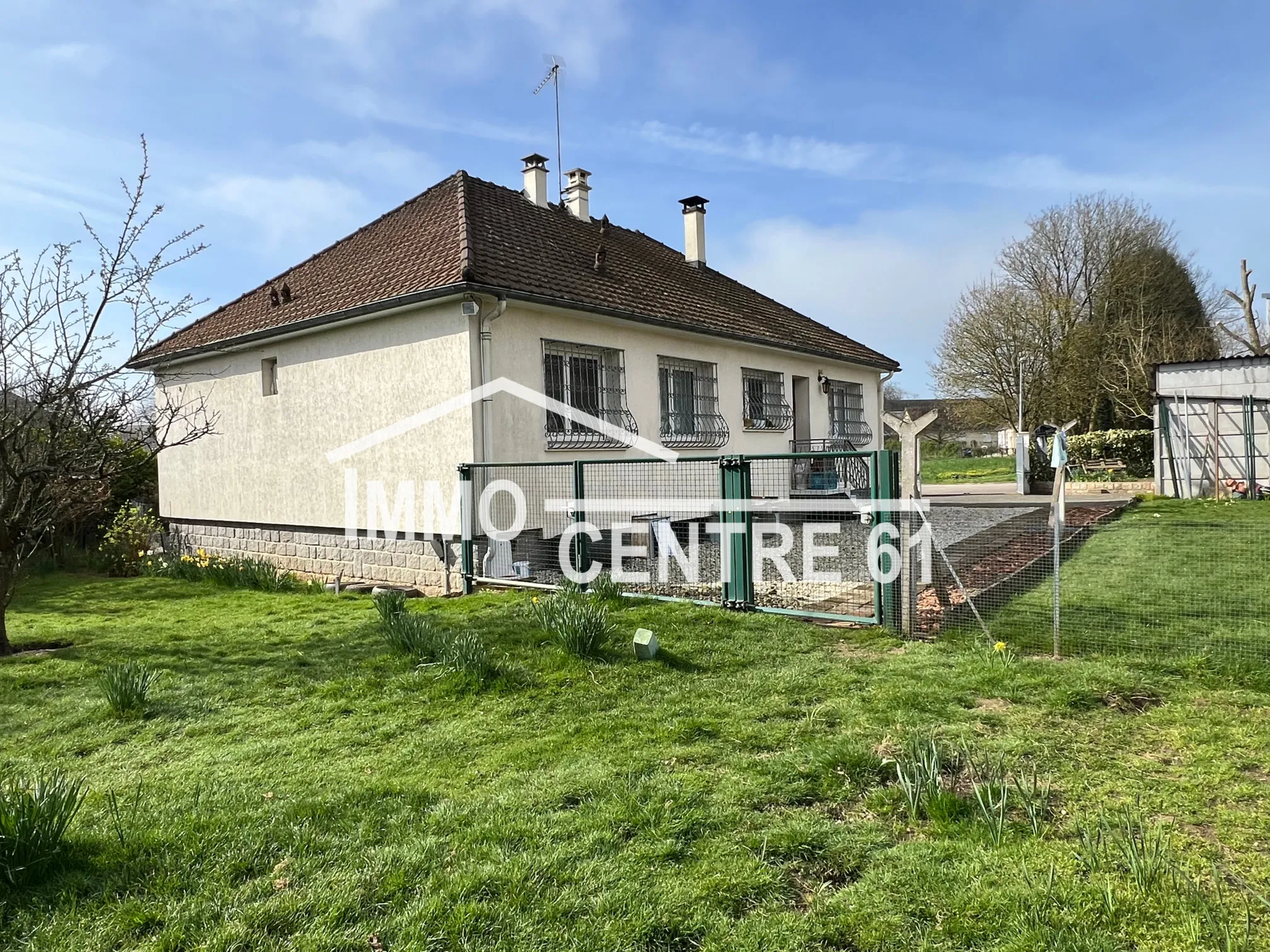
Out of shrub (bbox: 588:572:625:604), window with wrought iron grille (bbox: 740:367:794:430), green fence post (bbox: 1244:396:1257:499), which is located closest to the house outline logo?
shrub (bbox: 588:572:625:604)

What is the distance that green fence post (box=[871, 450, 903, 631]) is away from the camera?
641cm

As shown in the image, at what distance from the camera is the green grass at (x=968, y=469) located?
31500 millimetres

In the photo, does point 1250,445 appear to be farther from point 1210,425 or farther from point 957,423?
point 957,423

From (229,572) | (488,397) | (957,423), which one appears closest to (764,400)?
(488,397)

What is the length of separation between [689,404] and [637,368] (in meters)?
1.60

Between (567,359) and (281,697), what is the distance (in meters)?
6.99

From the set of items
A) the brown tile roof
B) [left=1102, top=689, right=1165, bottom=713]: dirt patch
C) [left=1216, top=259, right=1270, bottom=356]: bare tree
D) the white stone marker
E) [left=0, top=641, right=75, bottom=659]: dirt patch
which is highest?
[left=1216, top=259, right=1270, bottom=356]: bare tree

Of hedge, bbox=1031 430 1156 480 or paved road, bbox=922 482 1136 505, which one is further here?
hedge, bbox=1031 430 1156 480

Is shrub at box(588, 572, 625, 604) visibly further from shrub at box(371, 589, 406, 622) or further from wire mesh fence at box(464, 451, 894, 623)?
shrub at box(371, 589, 406, 622)

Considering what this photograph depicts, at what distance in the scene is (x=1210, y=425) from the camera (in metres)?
18.6

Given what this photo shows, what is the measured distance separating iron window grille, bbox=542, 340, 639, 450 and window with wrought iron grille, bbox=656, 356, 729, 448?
105 cm

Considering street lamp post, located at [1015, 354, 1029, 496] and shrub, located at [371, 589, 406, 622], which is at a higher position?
street lamp post, located at [1015, 354, 1029, 496]

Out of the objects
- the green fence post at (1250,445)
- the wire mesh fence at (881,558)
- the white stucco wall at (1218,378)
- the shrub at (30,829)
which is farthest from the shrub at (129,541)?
the green fence post at (1250,445)

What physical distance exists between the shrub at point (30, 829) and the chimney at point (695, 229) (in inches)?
682
